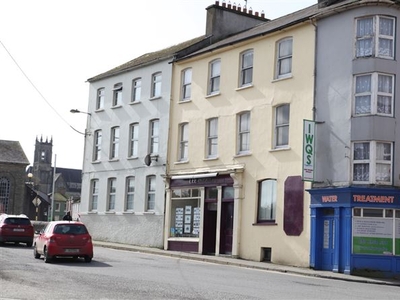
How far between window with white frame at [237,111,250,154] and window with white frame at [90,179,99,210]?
14.1 m

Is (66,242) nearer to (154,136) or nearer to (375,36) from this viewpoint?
(375,36)

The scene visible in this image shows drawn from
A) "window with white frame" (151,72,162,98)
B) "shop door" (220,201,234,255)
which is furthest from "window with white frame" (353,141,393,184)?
"window with white frame" (151,72,162,98)

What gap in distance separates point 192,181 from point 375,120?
10800 millimetres

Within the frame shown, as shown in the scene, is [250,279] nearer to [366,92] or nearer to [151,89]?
[366,92]

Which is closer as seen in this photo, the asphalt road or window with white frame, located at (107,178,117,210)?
the asphalt road

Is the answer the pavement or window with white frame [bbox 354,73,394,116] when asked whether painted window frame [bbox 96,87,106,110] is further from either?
window with white frame [bbox 354,73,394,116]

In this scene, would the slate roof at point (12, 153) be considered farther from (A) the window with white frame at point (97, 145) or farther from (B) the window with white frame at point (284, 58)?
(B) the window with white frame at point (284, 58)

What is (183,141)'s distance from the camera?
108 ft

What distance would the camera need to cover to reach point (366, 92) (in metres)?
23.7

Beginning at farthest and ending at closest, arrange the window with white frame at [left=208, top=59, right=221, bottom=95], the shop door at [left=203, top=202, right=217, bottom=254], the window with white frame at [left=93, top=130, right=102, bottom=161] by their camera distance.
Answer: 1. the window with white frame at [left=93, top=130, right=102, bottom=161]
2. the window with white frame at [left=208, top=59, right=221, bottom=95]
3. the shop door at [left=203, top=202, right=217, bottom=254]

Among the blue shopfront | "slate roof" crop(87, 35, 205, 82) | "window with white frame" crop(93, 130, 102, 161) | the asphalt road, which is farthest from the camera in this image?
"window with white frame" crop(93, 130, 102, 161)

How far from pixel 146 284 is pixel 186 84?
62.0 feet

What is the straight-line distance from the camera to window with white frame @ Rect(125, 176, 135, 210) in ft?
120

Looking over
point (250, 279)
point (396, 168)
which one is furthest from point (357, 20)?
point (250, 279)
